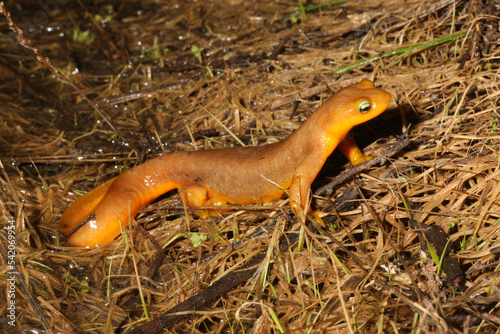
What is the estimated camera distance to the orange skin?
3.38 metres

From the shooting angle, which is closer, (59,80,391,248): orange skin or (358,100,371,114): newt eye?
(358,100,371,114): newt eye

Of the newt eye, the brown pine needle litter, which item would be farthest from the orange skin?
the brown pine needle litter

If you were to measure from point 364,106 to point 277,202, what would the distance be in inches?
49.3

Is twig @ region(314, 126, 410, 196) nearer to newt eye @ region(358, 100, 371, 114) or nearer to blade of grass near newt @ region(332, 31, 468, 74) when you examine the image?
newt eye @ region(358, 100, 371, 114)

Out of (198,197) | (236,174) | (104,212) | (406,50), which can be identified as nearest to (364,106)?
(236,174)

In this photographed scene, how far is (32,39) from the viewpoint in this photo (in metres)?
6.40

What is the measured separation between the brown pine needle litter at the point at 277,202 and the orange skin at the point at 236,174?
18 cm

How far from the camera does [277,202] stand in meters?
3.84

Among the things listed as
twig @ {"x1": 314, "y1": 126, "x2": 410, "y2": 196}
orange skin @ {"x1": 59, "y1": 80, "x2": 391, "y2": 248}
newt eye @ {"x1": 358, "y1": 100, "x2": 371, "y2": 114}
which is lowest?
twig @ {"x1": 314, "y1": 126, "x2": 410, "y2": 196}

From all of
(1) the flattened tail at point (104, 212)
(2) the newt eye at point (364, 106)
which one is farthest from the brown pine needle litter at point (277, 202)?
(2) the newt eye at point (364, 106)

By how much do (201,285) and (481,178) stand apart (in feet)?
8.05

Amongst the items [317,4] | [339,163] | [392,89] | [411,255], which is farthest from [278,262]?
[317,4]

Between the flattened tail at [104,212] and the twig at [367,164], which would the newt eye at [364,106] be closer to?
the twig at [367,164]

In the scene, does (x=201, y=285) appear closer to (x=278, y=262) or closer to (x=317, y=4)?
(x=278, y=262)
